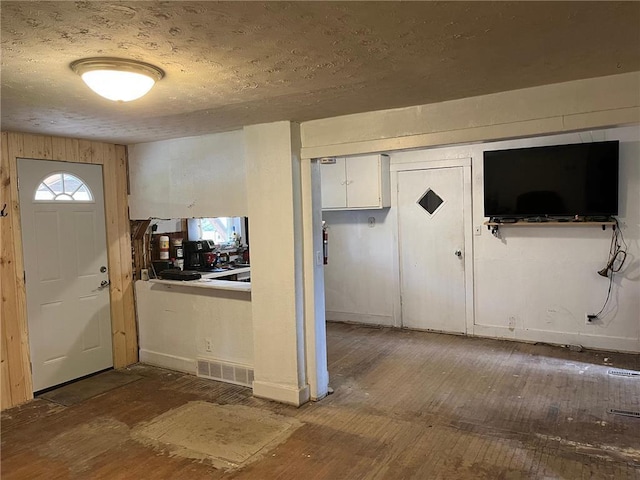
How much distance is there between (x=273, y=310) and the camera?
3.81m

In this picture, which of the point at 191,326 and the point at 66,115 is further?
the point at 191,326

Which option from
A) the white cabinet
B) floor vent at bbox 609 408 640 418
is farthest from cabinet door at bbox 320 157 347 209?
floor vent at bbox 609 408 640 418

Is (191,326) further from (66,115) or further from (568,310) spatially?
(568,310)

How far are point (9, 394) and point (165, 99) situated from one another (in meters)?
2.83

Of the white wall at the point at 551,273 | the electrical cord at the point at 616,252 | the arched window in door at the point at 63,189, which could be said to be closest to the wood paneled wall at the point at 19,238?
the arched window in door at the point at 63,189

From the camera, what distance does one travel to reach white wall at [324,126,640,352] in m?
4.62

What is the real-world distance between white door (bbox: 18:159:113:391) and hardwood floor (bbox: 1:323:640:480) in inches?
15.6

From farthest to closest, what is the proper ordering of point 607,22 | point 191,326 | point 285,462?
point 191,326, point 285,462, point 607,22

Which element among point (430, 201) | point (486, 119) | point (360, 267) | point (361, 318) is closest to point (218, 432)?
point (486, 119)

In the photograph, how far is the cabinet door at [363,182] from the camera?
19.0 ft

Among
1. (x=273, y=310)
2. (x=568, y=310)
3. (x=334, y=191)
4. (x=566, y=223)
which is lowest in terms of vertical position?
(x=568, y=310)

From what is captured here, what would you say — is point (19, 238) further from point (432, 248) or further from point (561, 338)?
point (561, 338)

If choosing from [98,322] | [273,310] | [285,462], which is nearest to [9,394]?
[98,322]

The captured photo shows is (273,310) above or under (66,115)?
under
